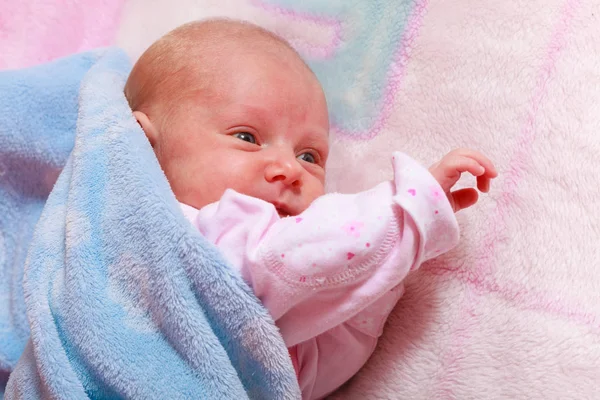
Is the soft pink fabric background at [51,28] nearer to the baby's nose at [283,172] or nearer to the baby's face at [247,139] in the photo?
the baby's face at [247,139]

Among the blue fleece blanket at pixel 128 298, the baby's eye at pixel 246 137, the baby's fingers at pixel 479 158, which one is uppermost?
the baby's fingers at pixel 479 158

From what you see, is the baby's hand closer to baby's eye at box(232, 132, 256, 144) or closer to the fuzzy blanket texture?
the fuzzy blanket texture

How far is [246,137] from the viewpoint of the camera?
1.08 meters

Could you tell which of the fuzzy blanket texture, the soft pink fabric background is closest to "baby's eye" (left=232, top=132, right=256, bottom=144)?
the fuzzy blanket texture

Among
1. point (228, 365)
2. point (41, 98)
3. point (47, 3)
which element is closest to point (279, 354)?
point (228, 365)

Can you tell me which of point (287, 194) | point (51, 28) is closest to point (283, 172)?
point (287, 194)

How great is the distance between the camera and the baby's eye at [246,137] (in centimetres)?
107

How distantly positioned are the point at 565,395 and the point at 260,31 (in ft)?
2.43

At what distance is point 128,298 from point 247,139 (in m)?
0.30

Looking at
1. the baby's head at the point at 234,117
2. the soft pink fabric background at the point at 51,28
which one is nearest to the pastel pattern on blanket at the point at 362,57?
the baby's head at the point at 234,117

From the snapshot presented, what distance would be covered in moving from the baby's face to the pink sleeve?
0.44ft

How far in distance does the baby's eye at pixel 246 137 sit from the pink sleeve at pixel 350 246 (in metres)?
0.21

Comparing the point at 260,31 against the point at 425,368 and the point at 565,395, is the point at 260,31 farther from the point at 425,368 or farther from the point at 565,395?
the point at 565,395

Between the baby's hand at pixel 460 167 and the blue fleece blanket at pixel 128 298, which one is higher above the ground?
the baby's hand at pixel 460 167
